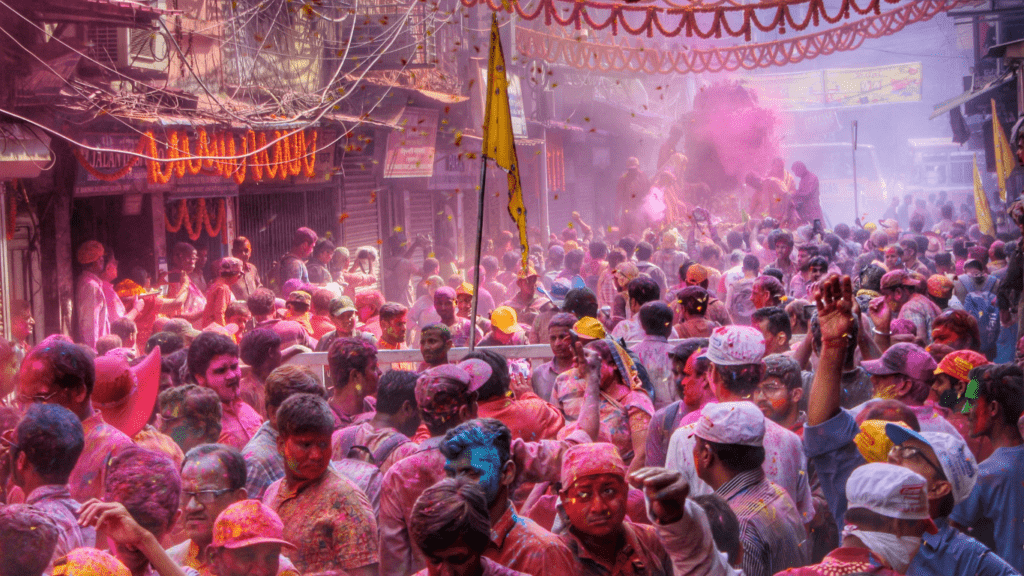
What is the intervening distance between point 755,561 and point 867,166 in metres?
54.9

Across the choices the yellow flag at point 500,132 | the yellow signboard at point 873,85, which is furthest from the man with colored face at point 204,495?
the yellow signboard at point 873,85

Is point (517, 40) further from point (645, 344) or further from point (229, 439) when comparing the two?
point (229, 439)

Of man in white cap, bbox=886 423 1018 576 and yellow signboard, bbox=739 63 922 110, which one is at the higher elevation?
yellow signboard, bbox=739 63 922 110

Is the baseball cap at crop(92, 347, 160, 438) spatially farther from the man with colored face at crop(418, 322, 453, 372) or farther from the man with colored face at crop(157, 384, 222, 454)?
the man with colored face at crop(418, 322, 453, 372)

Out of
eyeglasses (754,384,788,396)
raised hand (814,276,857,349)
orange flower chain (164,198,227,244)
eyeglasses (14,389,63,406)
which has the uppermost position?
orange flower chain (164,198,227,244)

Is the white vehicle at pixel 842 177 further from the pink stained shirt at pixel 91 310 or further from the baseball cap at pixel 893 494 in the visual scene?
the baseball cap at pixel 893 494

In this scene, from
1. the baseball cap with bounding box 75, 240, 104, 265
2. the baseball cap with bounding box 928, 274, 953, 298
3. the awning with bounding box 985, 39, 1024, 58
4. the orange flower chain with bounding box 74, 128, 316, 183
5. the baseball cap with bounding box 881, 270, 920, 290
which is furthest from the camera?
the awning with bounding box 985, 39, 1024, 58

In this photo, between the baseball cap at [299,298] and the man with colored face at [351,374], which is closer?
the man with colored face at [351,374]

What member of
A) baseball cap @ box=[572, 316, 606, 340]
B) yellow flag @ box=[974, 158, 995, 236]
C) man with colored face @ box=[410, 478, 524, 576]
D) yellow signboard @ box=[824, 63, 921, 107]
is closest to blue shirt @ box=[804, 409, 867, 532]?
baseball cap @ box=[572, 316, 606, 340]

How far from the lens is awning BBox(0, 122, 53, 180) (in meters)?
7.70

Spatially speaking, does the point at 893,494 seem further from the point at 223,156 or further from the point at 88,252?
the point at 223,156

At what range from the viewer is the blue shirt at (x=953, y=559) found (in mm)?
3078

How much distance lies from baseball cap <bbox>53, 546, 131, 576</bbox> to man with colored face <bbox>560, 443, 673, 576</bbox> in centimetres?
132

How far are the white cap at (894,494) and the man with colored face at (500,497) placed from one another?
0.94m
